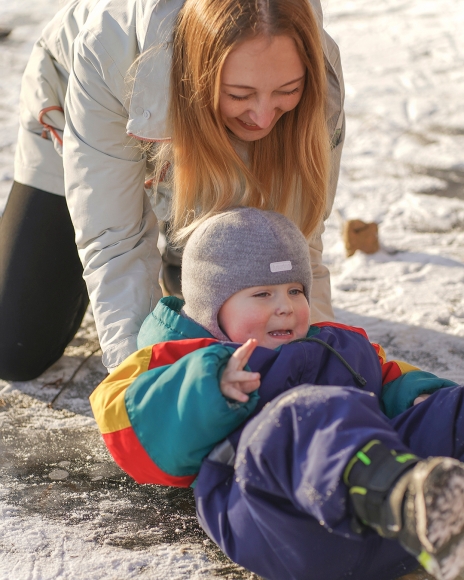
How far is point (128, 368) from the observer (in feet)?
5.82

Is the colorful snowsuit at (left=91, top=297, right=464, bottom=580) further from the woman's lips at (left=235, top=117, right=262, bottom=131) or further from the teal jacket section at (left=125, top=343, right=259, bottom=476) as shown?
the woman's lips at (left=235, top=117, right=262, bottom=131)

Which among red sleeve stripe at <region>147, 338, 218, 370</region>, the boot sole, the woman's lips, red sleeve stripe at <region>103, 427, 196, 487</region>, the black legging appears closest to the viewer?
the boot sole

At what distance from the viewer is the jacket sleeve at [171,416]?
Result: 1529 millimetres

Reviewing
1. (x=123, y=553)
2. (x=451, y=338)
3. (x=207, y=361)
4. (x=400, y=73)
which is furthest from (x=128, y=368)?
(x=400, y=73)

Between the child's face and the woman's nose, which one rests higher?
the woman's nose

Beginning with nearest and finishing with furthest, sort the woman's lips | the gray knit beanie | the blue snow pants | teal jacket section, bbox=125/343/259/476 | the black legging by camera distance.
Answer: the blue snow pants
teal jacket section, bbox=125/343/259/476
the gray knit beanie
the woman's lips
the black legging

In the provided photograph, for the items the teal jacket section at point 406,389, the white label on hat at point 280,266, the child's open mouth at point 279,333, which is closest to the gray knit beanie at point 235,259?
the white label on hat at point 280,266

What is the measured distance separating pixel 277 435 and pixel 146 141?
3.57 feet

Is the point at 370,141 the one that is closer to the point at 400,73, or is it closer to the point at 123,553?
the point at 400,73

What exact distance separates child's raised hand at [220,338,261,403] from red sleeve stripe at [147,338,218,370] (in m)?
0.20

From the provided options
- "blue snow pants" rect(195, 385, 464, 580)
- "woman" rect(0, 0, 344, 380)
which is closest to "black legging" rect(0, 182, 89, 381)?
"woman" rect(0, 0, 344, 380)

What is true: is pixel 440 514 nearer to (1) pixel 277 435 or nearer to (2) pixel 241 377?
(1) pixel 277 435

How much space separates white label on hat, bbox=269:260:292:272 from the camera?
73.7 inches

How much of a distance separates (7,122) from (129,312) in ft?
9.71
